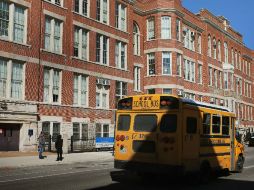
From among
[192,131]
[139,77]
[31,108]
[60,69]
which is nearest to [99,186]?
[192,131]

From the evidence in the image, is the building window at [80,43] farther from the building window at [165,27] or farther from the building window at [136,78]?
the building window at [165,27]

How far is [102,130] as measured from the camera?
114ft

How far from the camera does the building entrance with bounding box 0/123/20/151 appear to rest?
86.8ft

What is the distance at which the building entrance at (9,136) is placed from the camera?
86.8ft

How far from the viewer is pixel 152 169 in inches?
490

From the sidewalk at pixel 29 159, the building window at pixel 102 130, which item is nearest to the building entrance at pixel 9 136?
the sidewalk at pixel 29 159

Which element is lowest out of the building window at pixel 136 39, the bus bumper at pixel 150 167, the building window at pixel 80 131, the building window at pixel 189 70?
the bus bumper at pixel 150 167

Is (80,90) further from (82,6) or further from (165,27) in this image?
(165,27)

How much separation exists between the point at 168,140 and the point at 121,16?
1083 inches

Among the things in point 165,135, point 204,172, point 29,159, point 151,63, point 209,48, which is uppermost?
point 209,48

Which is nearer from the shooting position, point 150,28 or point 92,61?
point 92,61

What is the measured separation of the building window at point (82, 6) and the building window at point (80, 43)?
1.54m

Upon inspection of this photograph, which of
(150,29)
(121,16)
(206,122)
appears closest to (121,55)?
(121,16)

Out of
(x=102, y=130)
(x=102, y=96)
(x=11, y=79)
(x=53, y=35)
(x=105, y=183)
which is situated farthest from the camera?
(x=102, y=96)
